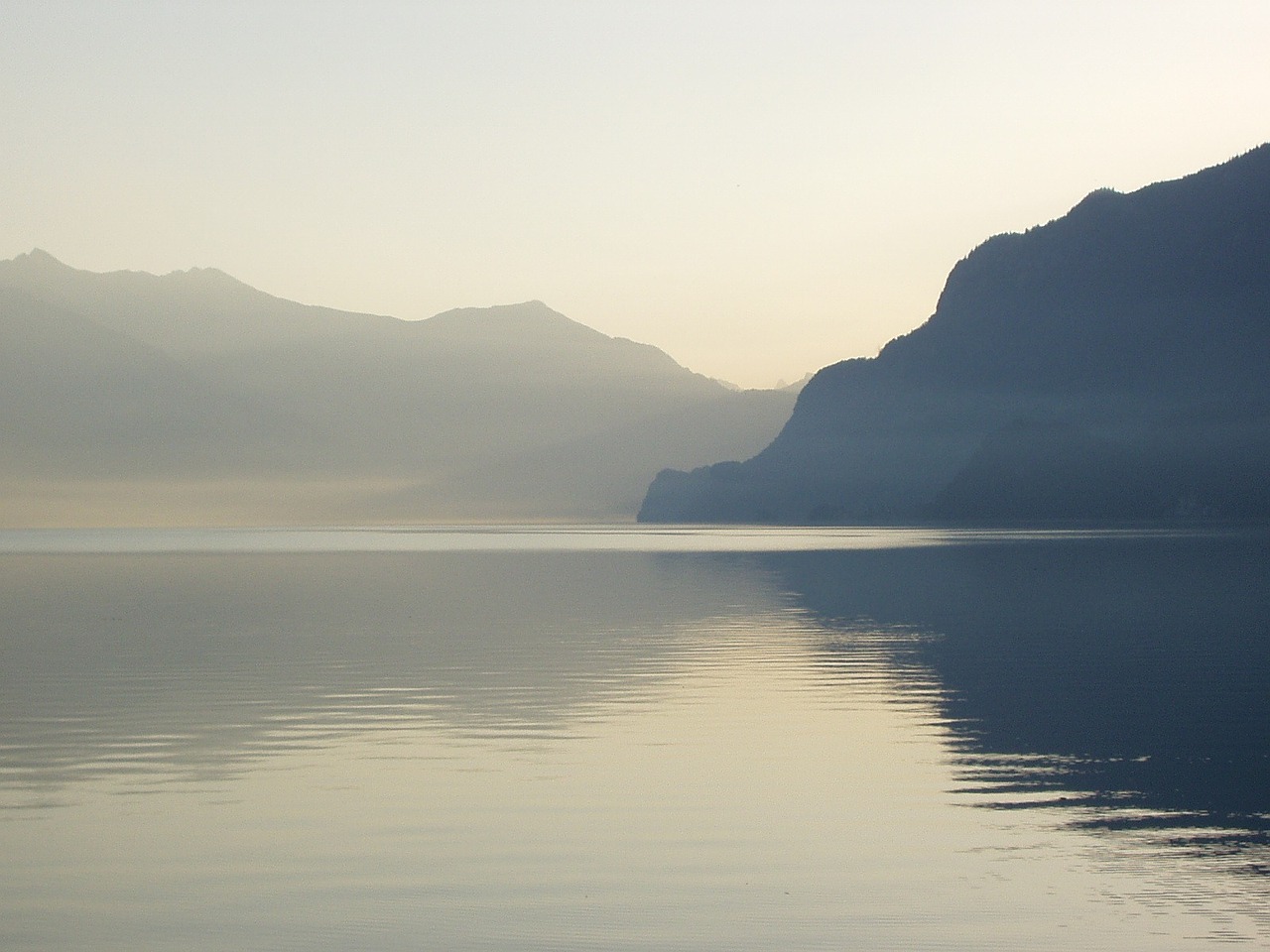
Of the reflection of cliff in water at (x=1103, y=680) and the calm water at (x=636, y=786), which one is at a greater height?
the calm water at (x=636, y=786)

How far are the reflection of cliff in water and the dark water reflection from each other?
6 cm

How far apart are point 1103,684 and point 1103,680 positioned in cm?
88

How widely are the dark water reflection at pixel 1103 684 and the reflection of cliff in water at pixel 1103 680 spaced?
6cm

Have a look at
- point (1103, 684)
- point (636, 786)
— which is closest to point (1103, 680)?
point (1103, 684)

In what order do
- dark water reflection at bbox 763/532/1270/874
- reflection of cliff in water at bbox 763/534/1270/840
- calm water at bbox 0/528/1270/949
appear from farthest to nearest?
reflection of cliff in water at bbox 763/534/1270/840 < dark water reflection at bbox 763/532/1270/874 < calm water at bbox 0/528/1270/949

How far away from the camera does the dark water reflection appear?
23.2m

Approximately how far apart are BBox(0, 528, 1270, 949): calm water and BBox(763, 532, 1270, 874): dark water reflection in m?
0.15

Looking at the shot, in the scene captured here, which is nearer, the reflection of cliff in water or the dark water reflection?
the dark water reflection

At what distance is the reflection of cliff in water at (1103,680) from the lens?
2373 centimetres

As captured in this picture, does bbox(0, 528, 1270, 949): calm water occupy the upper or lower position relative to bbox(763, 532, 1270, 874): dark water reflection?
upper

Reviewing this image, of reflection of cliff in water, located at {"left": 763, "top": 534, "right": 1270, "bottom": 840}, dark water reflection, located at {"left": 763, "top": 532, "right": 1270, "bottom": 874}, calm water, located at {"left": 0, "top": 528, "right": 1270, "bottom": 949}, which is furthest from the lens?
reflection of cliff in water, located at {"left": 763, "top": 534, "right": 1270, "bottom": 840}

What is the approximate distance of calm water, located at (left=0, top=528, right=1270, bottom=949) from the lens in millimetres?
16750

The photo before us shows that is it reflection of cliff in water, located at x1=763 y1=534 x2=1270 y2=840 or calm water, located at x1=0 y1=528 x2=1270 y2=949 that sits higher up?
calm water, located at x1=0 y1=528 x2=1270 y2=949

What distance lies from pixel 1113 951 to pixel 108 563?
5087 inches
